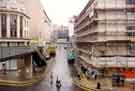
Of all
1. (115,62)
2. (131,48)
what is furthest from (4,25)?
(131,48)

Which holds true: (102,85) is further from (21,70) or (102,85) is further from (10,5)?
(10,5)

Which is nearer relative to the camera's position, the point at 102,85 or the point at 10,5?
the point at 102,85

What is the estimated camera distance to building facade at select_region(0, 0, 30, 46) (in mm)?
62250

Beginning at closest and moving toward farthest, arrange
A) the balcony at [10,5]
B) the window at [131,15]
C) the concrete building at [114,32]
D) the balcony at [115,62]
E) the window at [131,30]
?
the balcony at [115,62], the concrete building at [114,32], the window at [131,30], the window at [131,15], the balcony at [10,5]

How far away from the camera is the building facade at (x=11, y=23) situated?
2451 inches

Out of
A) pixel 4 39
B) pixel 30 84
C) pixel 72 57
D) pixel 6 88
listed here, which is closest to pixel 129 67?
pixel 30 84

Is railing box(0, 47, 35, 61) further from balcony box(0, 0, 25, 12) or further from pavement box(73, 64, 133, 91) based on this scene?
balcony box(0, 0, 25, 12)

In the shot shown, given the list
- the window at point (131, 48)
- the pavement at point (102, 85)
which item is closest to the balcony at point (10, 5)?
the pavement at point (102, 85)

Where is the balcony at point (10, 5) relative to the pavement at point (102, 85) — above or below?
above

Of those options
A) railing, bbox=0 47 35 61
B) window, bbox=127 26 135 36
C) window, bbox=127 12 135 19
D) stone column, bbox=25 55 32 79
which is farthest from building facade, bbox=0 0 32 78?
window, bbox=127 12 135 19

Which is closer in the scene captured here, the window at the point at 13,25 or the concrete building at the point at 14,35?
the concrete building at the point at 14,35

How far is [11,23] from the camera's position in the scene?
209ft

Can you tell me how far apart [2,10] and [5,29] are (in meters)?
4.20

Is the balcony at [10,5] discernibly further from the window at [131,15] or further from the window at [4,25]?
the window at [131,15]
